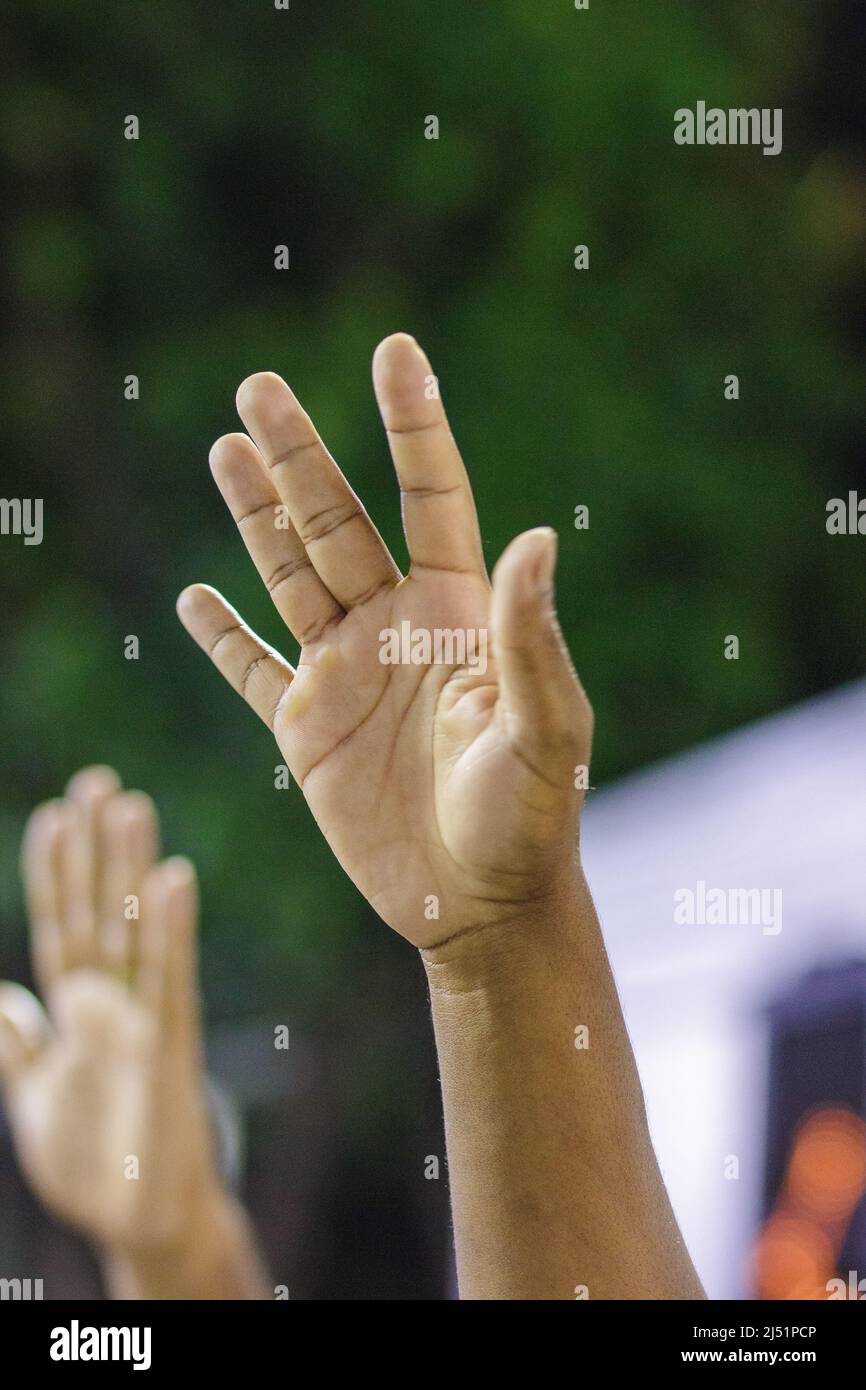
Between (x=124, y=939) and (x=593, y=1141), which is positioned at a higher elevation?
(x=124, y=939)

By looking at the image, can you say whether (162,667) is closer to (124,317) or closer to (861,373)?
(124,317)

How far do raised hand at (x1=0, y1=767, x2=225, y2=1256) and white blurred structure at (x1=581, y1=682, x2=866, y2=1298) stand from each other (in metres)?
0.77

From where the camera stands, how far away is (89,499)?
268cm

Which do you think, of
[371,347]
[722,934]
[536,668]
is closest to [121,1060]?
[722,934]

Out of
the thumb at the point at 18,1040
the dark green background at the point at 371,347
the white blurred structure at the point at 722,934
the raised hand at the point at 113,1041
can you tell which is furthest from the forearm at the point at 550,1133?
the dark green background at the point at 371,347

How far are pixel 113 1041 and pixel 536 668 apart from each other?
1.04 m

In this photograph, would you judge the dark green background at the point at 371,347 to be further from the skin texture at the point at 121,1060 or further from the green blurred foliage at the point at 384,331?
the skin texture at the point at 121,1060

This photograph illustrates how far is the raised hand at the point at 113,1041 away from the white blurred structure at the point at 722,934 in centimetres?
77

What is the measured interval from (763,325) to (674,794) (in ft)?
2.54

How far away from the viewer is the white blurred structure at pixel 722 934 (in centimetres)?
211

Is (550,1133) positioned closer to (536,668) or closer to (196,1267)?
(536,668)
